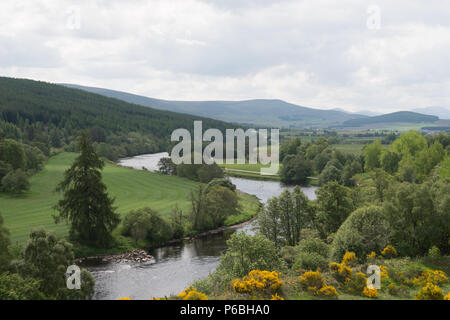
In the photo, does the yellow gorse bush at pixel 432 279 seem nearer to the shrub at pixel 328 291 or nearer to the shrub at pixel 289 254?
the shrub at pixel 328 291

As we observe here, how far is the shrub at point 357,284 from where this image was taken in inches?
865

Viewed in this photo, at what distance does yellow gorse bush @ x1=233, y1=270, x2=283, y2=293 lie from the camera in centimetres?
1944

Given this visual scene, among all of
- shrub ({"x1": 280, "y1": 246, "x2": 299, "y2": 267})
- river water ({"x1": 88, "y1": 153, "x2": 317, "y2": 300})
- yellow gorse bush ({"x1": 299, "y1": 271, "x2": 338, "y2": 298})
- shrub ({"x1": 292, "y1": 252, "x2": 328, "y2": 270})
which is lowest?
river water ({"x1": 88, "y1": 153, "x2": 317, "y2": 300})

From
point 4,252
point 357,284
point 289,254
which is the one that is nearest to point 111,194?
point 4,252

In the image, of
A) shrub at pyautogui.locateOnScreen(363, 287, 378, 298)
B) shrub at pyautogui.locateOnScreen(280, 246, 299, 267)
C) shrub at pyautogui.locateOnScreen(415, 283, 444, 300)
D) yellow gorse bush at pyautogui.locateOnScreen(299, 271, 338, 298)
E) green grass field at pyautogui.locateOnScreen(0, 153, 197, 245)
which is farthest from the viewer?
green grass field at pyautogui.locateOnScreen(0, 153, 197, 245)

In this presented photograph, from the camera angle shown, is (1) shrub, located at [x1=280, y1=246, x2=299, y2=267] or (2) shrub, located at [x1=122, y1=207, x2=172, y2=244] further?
(2) shrub, located at [x1=122, y1=207, x2=172, y2=244]

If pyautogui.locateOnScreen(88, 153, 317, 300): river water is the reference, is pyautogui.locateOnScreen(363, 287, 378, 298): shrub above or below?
above

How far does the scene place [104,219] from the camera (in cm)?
5022

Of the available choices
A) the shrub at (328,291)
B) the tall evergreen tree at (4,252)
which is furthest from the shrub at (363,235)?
the tall evergreen tree at (4,252)

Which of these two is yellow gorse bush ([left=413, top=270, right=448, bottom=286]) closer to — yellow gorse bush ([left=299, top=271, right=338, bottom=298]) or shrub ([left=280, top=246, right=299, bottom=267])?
yellow gorse bush ([left=299, top=271, right=338, bottom=298])

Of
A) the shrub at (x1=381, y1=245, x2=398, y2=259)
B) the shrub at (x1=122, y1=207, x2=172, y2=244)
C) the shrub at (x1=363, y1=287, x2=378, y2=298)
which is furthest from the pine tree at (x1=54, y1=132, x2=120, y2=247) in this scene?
the shrub at (x1=363, y1=287, x2=378, y2=298)

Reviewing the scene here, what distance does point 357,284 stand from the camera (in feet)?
72.7

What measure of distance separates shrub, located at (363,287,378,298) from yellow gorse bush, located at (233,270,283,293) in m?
5.19
